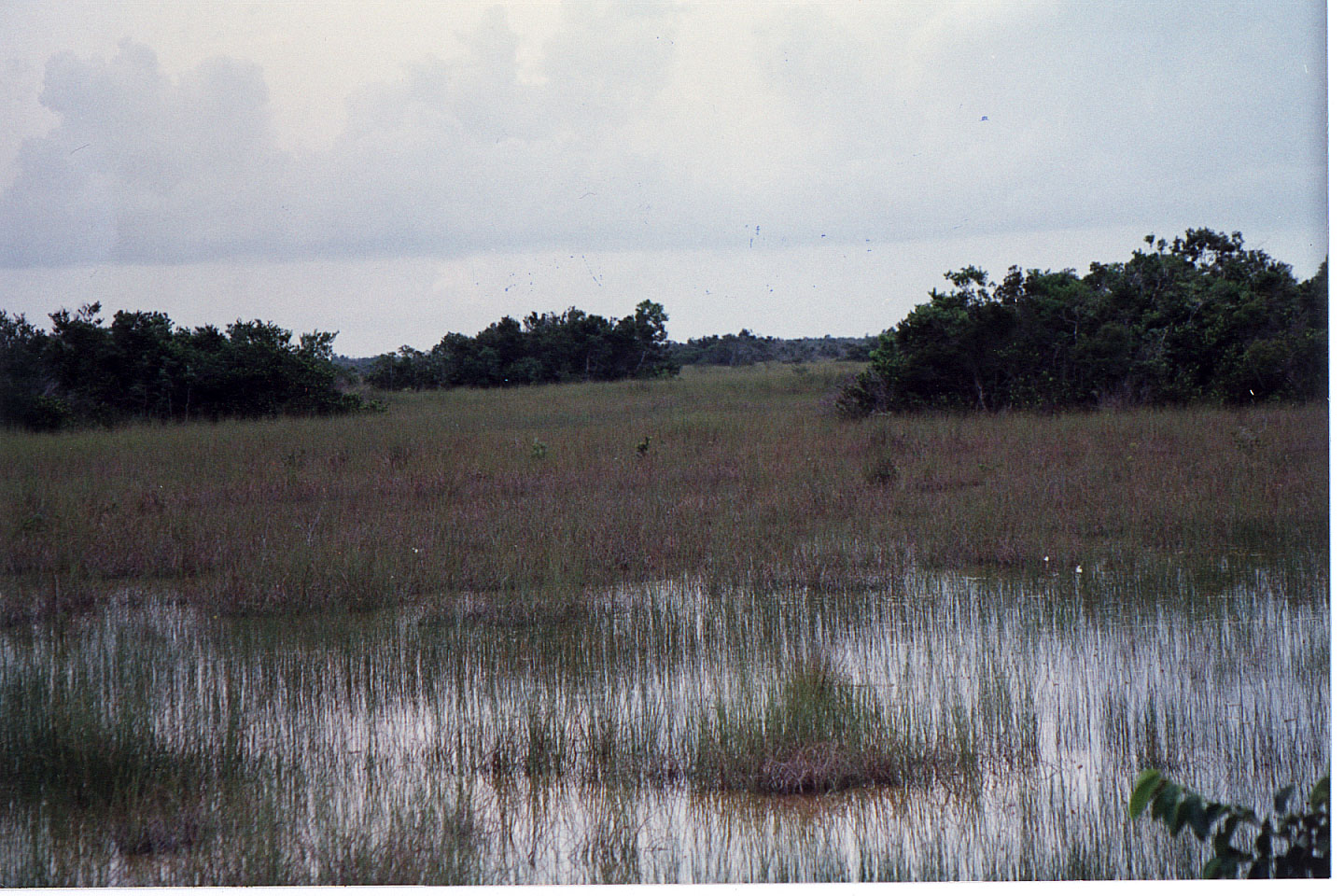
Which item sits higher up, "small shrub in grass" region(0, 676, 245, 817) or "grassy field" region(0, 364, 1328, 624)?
→ "grassy field" region(0, 364, 1328, 624)

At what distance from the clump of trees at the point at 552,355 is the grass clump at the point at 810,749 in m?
8.62

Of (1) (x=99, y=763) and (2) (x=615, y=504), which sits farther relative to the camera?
(2) (x=615, y=504)

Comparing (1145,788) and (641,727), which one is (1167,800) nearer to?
(1145,788)

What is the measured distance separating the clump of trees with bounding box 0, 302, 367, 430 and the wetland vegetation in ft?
1.86

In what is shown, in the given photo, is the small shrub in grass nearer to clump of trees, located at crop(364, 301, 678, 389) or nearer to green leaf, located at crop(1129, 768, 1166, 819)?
green leaf, located at crop(1129, 768, 1166, 819)

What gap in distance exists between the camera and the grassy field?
5.47 m

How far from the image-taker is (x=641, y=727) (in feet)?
11.6

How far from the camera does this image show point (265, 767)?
3340 millimetres

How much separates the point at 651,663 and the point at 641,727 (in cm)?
78

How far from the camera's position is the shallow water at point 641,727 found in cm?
293

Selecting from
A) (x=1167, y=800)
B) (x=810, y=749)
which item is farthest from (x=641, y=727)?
(x=1167, y=800)

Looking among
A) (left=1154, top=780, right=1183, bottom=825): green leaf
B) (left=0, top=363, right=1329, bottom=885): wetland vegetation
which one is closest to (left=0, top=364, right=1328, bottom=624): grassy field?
(left=0, top=363, right=1329, bottom=885): wetland vegetation

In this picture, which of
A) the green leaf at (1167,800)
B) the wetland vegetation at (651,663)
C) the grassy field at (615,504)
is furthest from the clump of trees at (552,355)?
the green leaf at (1167,800)

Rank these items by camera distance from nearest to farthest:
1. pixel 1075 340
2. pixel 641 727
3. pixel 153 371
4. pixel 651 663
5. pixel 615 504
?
pixel 641 727
pixel 651 663
pixel 615 504
pixel 153 371
pixel 1075 340
